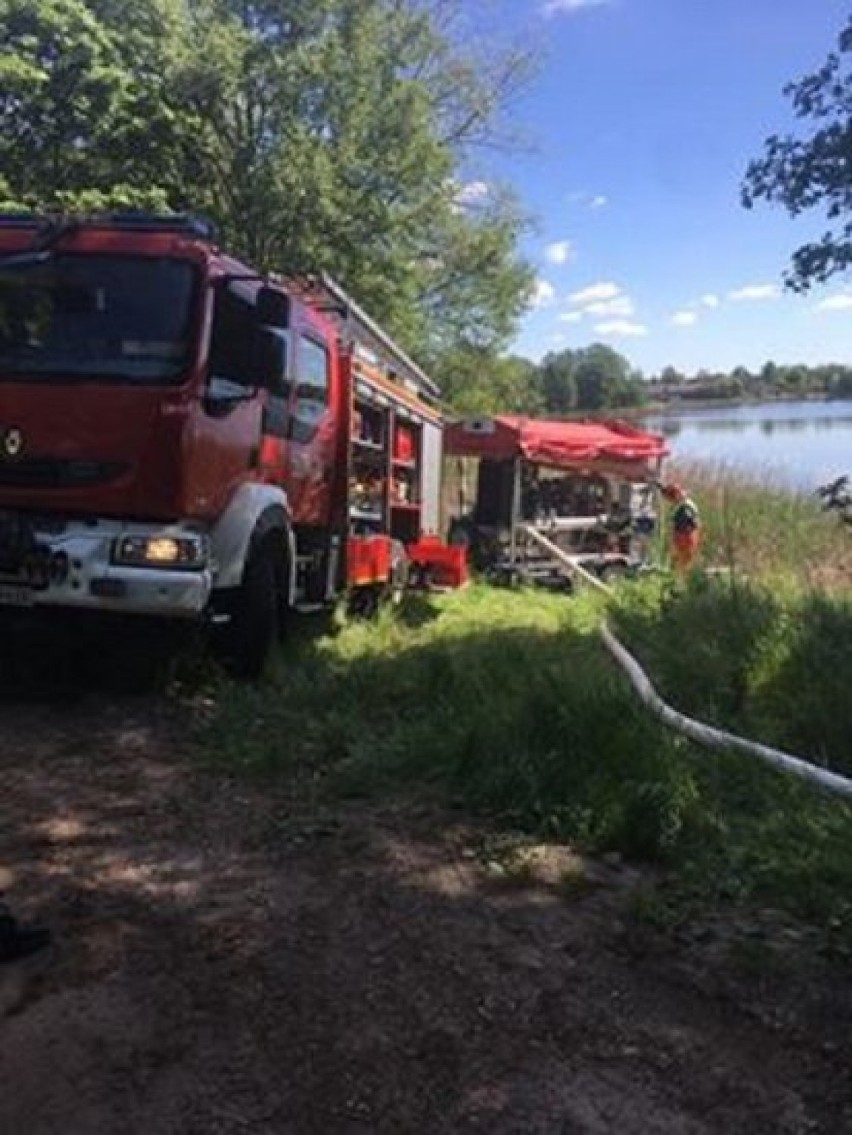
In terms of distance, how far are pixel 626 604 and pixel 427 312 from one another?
21090 millimetres

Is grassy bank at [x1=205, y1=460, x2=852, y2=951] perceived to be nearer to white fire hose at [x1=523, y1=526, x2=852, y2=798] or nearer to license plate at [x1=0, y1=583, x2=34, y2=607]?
white fire hose at [x1=523, y1=526, x2=852, y2=798]

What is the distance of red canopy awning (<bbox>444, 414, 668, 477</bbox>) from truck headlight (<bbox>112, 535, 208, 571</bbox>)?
11038mm

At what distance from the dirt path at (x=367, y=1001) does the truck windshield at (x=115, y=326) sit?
3.15m

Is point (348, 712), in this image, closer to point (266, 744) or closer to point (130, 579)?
point (266, 744)

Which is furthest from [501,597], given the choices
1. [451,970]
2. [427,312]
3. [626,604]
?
[427,312]

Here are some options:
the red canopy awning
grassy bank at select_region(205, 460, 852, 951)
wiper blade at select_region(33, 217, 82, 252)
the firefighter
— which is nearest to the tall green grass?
the firefighter

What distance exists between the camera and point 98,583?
809cm

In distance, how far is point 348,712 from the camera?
818 centimetres

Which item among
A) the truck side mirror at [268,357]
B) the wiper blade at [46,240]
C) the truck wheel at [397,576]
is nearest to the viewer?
the wiper blade at [46,240]

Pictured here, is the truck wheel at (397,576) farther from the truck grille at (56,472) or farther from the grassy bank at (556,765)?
the truck grille at (56,472)

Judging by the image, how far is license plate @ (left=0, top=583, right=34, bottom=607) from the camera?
26.7 ft

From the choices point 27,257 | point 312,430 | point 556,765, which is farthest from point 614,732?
point 312,430

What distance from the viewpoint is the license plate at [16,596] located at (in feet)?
26.7

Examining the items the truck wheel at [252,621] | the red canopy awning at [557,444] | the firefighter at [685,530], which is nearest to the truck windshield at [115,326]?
the truck wheel at [252,621]
